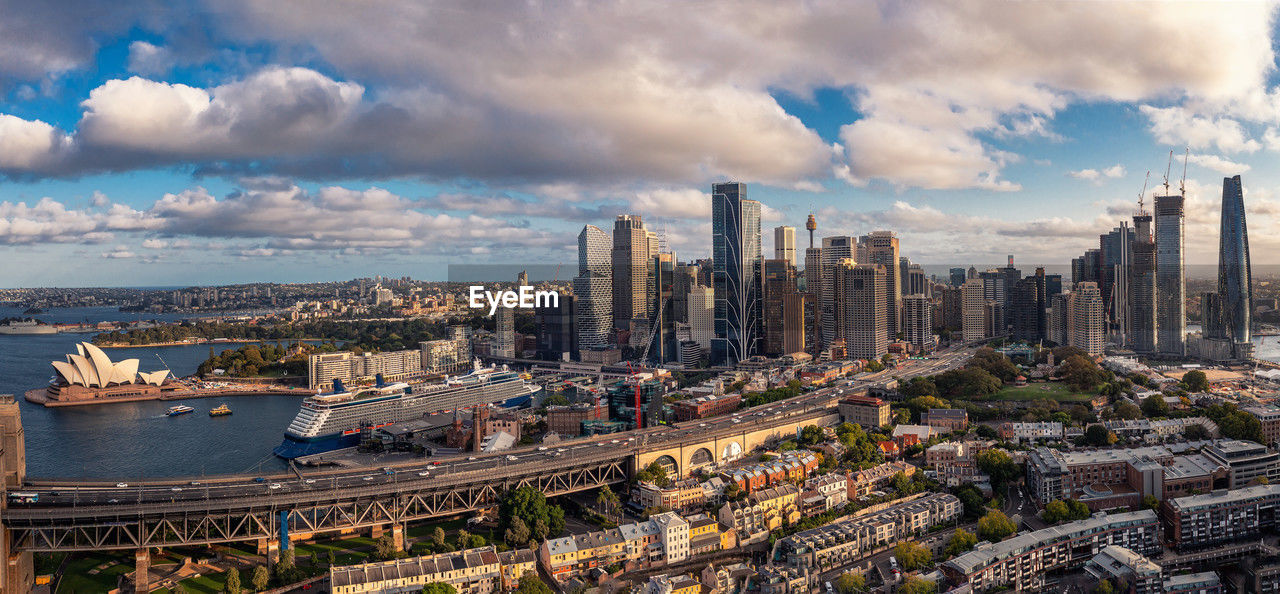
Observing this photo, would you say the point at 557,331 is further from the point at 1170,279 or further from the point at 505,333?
the point at 1170,279

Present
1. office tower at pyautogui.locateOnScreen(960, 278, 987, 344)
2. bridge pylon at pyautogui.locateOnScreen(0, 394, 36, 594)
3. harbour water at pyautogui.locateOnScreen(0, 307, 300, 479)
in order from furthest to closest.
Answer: office tower at pyautogui.locateOnScreen(960, 278, 987, 344) < harbour water at pyautogui.locateOnScreen(0, 307, 300, 479) < bridge pylon at pyautogui.locateOnScreen(0, 394, 36, 594)

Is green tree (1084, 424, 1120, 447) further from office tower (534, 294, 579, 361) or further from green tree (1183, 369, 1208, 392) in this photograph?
office tower (534, 294, 579, 361)

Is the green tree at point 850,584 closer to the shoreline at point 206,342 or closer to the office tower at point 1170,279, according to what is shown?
the office tower at point 1170,279

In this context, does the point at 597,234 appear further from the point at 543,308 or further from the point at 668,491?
the point at 668,491

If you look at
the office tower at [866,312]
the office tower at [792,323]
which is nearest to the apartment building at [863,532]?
the office tower at [866,312]

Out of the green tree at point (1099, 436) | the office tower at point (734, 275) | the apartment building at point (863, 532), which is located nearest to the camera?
the apartment building at point (863, 532)

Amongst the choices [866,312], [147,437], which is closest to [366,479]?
[147,437]

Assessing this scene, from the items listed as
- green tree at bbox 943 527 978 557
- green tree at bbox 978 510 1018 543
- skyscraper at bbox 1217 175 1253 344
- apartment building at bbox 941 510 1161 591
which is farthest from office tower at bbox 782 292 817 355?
green tree at bbox 943 527 978 557
